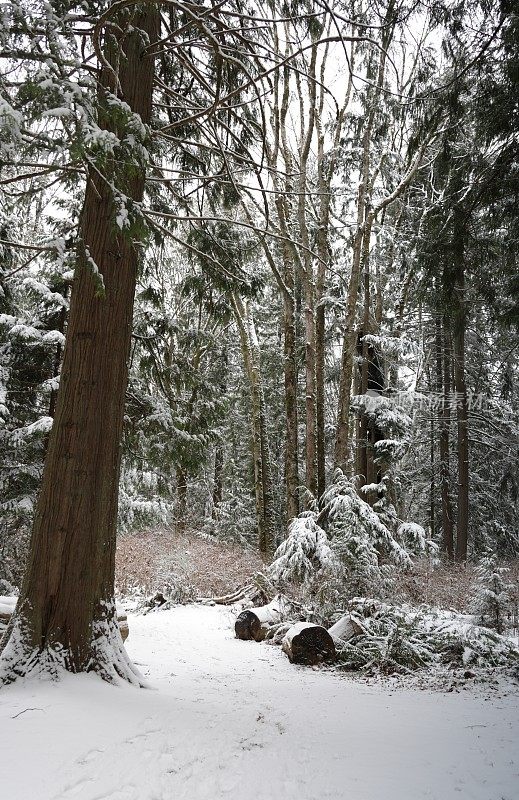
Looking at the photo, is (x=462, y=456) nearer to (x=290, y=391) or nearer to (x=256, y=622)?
(x=290, y=391)

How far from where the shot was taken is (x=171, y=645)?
6914mm

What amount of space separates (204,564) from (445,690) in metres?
7.46

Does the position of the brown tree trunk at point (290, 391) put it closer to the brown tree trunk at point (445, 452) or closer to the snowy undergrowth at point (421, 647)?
the snowy undergrowth at point (421, 647)

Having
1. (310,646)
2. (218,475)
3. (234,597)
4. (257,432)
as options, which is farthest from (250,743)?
(218,475)

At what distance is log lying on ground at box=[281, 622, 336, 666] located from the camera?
20.7ft

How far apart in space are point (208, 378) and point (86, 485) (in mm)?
4397

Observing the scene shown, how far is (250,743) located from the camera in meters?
3.37

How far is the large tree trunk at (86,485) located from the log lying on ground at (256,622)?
3.67 metres

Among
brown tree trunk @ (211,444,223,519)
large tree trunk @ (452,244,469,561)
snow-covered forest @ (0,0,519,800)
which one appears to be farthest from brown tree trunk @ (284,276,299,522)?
brown tree trunk @ (211,444,223,519)

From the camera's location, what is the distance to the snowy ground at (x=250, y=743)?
2.64 meters

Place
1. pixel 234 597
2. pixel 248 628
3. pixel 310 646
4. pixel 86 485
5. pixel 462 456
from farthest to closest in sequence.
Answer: pixel 462 456 < pixel 234 597 < pixel 248 628 < pixel 310 646 < pixel 86 485

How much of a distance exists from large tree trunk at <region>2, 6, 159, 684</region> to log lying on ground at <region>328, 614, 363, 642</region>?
3.16 m

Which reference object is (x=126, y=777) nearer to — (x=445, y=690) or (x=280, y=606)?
(x=445, y=690)

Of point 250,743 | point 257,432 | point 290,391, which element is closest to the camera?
point 250,743
